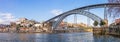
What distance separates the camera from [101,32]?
410 feet

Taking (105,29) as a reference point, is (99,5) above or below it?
above

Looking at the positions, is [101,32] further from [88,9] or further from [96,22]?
→ [88,9]

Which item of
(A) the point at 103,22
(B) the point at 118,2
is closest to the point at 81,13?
(A) the point at 103,22

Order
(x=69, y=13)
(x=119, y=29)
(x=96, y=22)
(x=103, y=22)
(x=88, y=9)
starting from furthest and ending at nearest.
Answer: (x=69, y=13)
(x=88, y=9)
(x=96, y=22)
(x=103, y=22)
(x=119, y=29)

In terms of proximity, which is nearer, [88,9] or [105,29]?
[105,29]

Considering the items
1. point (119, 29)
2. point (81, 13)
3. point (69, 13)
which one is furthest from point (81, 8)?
point (119, 29)

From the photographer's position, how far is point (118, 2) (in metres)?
56.0

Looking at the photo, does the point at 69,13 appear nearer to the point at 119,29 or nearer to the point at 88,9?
the point at 88,9

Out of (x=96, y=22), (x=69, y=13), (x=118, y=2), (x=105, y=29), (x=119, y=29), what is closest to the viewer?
(x=118, y=2)

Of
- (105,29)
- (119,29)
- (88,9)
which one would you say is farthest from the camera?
(88,9)

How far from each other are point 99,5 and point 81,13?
20.7 metres

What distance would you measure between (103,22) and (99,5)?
1096cm

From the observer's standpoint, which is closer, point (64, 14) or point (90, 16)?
point (90, 16)

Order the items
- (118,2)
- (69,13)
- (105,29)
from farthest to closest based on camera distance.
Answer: (69,13) < (105,29) < (118,2)
